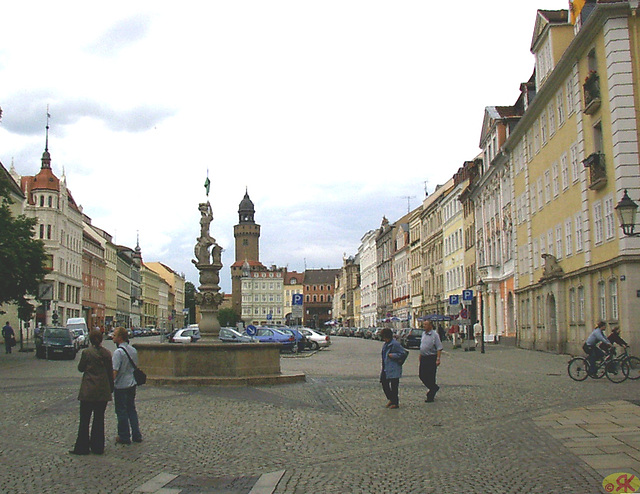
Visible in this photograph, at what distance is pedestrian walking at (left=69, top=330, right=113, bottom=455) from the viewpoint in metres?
10.6

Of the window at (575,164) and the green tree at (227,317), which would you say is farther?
the green tree at (227,317)

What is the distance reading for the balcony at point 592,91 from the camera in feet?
98.7

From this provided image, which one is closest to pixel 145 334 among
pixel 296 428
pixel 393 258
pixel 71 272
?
pixel 71 272

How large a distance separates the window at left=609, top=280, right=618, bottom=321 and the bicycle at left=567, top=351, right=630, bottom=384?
7723mm

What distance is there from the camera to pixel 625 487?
8.36 metres

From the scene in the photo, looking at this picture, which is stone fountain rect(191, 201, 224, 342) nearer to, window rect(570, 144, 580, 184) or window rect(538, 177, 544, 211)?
window rect(570, 144, 580, 184)

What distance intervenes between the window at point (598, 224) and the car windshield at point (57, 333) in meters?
25.4

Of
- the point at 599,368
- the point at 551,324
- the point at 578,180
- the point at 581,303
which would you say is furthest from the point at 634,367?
the point at 551,324

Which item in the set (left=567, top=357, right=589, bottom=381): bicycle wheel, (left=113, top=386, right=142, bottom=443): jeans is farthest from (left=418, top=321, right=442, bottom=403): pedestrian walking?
(left=113, top=386, right=142, bottom=443): jeans

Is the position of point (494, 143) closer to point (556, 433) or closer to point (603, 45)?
point (603, 45)

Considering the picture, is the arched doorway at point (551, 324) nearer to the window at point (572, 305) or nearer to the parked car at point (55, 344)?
the window at point (572, 305)

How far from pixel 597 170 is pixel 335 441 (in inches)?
853

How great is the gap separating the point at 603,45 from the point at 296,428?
73.2ft

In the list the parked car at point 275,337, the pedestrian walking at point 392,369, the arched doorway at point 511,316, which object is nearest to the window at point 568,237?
the arched doorway at point 511,316
